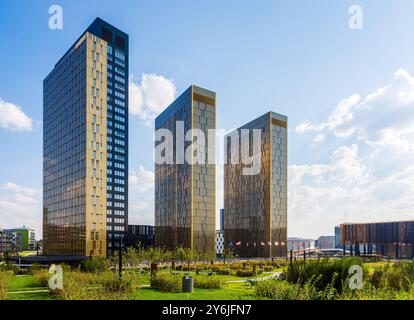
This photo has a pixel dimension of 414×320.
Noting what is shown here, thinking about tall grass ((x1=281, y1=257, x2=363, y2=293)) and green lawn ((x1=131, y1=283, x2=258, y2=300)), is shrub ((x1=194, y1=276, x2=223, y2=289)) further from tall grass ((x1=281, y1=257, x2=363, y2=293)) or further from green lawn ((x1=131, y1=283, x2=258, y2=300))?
tall grass ((x1=281, y1=257, x2=363, y2=293))

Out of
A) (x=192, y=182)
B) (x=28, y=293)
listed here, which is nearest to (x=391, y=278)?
(x=28, y=293)

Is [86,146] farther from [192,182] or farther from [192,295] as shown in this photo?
[192,295]

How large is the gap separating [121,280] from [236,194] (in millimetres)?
103438

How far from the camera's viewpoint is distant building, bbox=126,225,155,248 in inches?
5340

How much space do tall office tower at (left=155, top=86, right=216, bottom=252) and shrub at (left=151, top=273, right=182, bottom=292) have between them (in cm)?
5979

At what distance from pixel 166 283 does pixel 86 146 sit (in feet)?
256

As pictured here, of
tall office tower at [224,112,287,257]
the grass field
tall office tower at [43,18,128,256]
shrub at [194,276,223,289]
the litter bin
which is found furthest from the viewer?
tall office tower at [224,112,287,257]

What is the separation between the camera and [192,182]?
87.6 m

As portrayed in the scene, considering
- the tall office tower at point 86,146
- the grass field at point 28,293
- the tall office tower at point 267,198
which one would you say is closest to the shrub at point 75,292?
the grass field at point 28,293

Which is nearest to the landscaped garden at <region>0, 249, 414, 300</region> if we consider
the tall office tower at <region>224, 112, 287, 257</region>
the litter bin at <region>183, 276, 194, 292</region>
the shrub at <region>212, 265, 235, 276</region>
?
the litter bin at <region>183, 276, 194, 292</region>

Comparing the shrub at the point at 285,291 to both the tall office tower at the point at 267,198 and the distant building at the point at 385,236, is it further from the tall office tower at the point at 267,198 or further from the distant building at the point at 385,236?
the distant building at the point at 385,236

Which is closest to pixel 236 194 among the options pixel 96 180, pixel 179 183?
pixel 179 183

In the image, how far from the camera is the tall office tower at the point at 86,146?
96.2 metres
